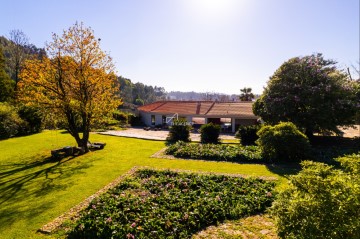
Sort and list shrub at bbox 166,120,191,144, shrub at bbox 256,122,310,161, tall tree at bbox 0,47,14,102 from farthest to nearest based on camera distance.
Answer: tall tree at bbox 0,47,14,102 → shrub at bbox 166,120,191,144 → shrub at bbox 256,122,310,161

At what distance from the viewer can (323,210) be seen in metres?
4.72

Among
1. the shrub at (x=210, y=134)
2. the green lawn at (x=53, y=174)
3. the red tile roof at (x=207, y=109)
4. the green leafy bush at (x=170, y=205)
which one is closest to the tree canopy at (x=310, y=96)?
the shrub at (x=210, y=134)

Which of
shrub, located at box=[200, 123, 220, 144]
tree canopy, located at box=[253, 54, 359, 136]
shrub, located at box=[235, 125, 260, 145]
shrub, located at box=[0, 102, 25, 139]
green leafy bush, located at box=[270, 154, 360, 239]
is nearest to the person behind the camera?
green leafy bush, located at box=[270, 154, 360, 239]

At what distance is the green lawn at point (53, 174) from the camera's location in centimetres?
836

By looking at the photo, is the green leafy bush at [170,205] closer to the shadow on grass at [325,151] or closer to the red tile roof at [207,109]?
the shadow on grass at [325,151]

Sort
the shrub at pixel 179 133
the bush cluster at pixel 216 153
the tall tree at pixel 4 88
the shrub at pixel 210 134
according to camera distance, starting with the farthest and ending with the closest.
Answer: the tall tree at pixel 4 88, the shrub at pixel 179 133, the shrub at pixel 210 134, the bush cluster at pixel 216 153

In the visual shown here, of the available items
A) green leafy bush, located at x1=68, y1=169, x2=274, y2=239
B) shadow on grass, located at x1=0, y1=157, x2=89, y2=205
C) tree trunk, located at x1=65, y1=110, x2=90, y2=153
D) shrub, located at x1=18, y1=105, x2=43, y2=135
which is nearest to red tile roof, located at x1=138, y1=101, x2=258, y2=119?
shrub, located at x1=18, y1=105, x2=43, y2=135

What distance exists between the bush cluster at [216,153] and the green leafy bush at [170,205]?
470 cm

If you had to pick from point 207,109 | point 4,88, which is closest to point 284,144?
point 207,109

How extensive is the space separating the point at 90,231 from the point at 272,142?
1220 centimetres

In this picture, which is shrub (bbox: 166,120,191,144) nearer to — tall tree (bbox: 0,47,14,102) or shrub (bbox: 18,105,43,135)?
shrub (bbox: 18,105,43,135)

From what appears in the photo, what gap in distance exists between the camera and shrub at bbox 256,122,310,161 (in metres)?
15.0

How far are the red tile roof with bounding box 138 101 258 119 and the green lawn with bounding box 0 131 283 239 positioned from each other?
1721cm

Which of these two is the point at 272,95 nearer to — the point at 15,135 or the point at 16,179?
the point at 16,179
